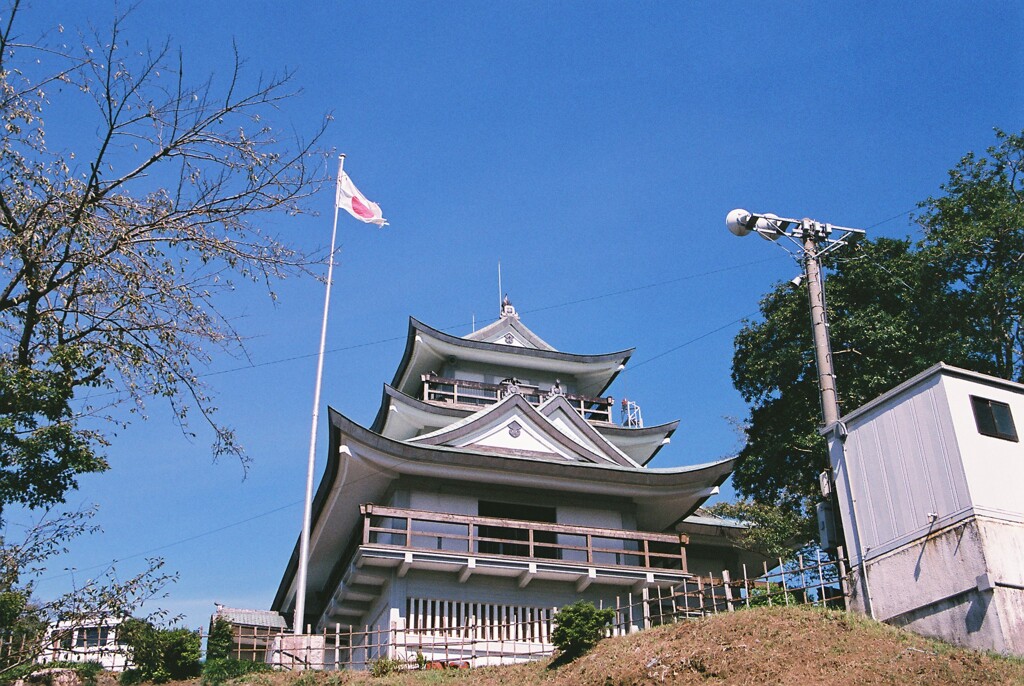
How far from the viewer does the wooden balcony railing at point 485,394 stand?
132ft

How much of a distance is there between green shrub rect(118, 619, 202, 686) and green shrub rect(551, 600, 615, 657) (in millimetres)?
7716

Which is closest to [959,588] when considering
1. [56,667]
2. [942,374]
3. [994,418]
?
[994,418]

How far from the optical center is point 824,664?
53.8 ft

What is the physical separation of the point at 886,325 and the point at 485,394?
1604 centimetres

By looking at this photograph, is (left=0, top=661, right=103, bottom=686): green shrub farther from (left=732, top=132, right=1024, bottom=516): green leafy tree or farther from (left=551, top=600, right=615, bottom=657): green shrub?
(left=732, top=132, right=1024, bottom=516): green leafy tree

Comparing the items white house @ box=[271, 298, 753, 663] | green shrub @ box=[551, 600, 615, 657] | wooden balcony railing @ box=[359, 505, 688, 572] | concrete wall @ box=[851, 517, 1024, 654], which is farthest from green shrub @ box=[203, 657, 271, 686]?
concrete wall @ box=[851, 517, 1024, 654]

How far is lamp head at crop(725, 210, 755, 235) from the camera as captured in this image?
77.7ft

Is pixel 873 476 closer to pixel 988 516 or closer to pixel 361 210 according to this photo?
pixel 988 516

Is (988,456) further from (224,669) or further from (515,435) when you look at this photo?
(224,669)

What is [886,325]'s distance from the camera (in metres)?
35.6

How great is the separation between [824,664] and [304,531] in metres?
14.4

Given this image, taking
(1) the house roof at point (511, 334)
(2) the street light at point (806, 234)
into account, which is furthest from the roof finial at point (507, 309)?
(2) the street light at point (806, 234)

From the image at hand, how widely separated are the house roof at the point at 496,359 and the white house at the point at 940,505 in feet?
72.7

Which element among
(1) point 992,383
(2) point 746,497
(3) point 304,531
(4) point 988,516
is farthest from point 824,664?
(2) point 746,497
